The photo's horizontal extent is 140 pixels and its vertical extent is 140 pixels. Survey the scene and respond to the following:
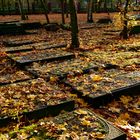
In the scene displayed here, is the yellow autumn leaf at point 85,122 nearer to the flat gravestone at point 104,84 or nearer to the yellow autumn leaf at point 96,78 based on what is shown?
the flat gravestone at point 104,84

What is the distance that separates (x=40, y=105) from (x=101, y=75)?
7.11 feet

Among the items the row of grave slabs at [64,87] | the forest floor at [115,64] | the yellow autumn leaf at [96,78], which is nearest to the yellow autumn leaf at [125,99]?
the forest floor at [115,64]

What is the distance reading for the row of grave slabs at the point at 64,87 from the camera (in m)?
4.73

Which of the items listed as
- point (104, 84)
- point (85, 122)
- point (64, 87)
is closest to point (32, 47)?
point (64, 87)

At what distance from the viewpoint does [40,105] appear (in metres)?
4.87

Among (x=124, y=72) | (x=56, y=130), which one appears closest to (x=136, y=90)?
(x=124, y=72)

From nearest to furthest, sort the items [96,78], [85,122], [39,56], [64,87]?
[85,122]
[64,87]
[96,78]
[39,56]

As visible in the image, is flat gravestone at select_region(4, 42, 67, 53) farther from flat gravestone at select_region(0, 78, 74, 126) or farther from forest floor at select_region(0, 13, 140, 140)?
flat gravestone at select_region(0, 78, 74, 126)

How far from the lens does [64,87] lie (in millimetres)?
6086

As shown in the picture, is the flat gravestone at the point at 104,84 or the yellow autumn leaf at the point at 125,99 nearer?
the flat gravestone at the point at 104,84

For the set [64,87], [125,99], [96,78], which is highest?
[96,78]

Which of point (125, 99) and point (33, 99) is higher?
point (33, 99)

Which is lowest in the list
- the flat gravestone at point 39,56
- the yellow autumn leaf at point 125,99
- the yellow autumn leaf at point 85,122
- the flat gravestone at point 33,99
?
the yellow autumn leaf at point 125,99

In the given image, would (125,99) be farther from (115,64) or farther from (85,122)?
(115,64)
